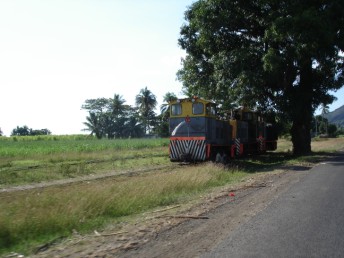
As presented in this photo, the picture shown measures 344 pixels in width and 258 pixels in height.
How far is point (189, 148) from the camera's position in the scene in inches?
888

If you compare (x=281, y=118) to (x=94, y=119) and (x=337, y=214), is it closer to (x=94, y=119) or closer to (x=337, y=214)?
(x=337, y=214)

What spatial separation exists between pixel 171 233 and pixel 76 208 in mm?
2727

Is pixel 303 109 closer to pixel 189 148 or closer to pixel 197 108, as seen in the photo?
pixel 197 108

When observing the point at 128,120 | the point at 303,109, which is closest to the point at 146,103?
the point at 128,120

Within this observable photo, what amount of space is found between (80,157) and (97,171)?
30.5ft

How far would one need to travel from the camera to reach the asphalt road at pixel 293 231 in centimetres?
614

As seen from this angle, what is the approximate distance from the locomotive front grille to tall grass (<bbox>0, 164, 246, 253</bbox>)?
811 centimetres

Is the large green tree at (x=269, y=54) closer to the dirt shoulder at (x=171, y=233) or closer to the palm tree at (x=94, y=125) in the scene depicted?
the dirt shoulder at (x=171, y=233)

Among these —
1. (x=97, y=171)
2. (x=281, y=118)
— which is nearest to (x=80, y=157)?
(x=97, y=171)

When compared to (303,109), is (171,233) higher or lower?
lower

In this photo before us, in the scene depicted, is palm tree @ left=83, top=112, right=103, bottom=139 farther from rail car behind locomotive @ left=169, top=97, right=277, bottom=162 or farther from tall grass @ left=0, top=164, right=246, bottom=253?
tall grass @ left=0, top=164, right=246, bottom=253

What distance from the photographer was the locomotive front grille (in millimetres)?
22359

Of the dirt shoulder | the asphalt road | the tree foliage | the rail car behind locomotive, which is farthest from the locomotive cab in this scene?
the tree foliage

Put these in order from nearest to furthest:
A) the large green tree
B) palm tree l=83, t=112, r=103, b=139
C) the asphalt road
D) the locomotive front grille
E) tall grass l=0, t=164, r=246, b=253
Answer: the asphalt road → tall grass l=0, t=164, r=246, b=253 → the locomotive front grille → the large green tree → palm tree l=83, t=112, r=103, b=139
